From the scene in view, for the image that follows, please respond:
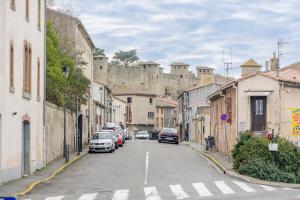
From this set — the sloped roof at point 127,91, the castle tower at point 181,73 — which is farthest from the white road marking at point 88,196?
the castle tower at point 181,73

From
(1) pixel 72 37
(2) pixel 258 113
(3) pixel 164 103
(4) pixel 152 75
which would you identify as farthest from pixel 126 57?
(2) pixel 258 113

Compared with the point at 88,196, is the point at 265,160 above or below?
above

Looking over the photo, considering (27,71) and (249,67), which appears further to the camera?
(249,67)

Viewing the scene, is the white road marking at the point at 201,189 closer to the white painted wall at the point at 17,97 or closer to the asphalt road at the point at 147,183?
the asphalt road at the point at 147,183

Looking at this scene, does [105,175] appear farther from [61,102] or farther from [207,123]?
[207,123]

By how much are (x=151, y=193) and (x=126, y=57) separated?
510 ft

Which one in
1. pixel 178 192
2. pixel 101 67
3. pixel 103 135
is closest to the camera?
pixel 178 192

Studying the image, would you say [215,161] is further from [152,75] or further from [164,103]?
[152,75]

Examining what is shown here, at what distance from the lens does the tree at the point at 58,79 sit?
41.7 m

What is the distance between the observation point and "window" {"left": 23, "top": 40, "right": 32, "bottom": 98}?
93.8 ft

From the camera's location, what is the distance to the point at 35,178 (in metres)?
27.7

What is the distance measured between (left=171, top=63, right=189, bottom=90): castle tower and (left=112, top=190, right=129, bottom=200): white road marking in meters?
139

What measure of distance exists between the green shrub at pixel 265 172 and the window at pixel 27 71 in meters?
10.5

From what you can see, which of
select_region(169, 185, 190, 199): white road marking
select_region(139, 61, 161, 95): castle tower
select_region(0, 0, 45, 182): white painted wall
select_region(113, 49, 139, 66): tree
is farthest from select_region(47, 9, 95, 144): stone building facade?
select_region(113, 49, 139, 66): tree
